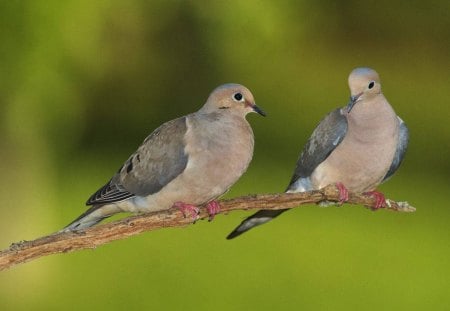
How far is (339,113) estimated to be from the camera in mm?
4508

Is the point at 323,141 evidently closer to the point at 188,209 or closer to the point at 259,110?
the point at 259,110

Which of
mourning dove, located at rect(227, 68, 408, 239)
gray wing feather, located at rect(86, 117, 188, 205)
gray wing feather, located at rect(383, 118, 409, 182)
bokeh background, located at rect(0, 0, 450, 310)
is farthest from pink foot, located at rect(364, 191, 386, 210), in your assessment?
bokeh background, located at rect(0, 0, 450, 310)

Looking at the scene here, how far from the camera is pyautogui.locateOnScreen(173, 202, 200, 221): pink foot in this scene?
13.2ft

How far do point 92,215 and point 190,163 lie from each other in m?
0.50

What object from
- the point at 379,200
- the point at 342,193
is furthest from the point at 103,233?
the point at 379,200

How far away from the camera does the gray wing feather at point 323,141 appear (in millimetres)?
4465

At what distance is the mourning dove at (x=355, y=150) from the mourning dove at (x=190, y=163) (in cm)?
26

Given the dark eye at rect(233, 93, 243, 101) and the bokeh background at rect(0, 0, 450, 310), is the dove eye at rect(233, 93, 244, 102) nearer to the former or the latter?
the dark eye at rect(233, 93, 243, 101)

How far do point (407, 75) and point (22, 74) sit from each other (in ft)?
29.2

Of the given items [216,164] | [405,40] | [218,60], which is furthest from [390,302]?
[405,40]

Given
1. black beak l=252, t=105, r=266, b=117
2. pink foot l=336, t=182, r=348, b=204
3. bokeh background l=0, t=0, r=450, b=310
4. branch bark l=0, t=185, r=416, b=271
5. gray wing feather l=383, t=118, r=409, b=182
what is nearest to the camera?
branch bark l=0, t=185, r=416, b=271

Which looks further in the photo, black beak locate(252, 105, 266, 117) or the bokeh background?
the bokeh background

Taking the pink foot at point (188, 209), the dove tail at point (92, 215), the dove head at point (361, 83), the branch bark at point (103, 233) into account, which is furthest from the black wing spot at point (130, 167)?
Answer: the dove head at point (361, 83)

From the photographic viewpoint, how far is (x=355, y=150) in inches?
173
